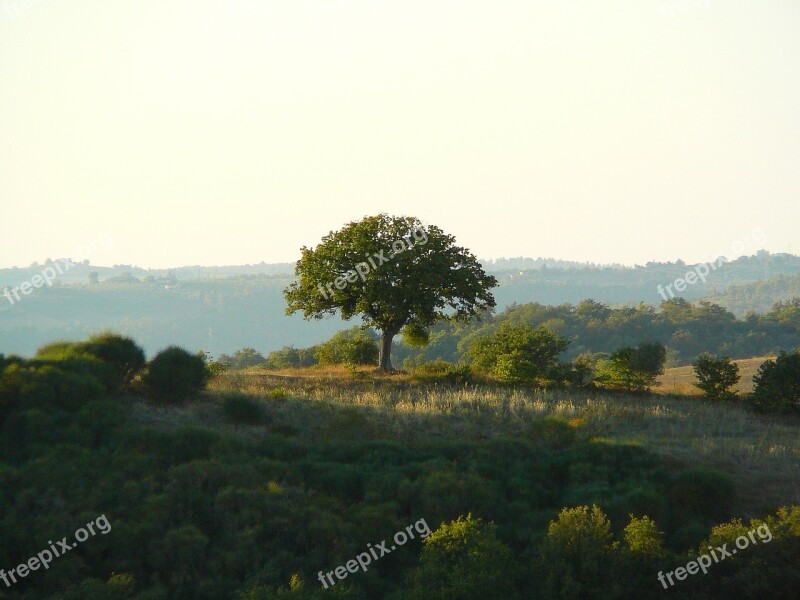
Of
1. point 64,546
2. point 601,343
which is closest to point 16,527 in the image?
point 64,546

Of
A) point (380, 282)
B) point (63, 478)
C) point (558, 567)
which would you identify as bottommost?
point (558, 567)

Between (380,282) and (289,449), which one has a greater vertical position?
(380,282)

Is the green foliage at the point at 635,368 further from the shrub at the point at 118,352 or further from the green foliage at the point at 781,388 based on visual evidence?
the shrub at the point at 118,352

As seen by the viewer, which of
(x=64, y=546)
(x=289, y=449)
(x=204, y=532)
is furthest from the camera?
(x=289, y=449)

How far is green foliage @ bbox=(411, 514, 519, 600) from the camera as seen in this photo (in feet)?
42.8

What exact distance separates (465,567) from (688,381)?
34675 millimetres

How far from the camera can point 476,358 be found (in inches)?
1330

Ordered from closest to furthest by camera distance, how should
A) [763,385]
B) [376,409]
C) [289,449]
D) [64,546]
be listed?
1. [64,546]
2. [289,449]
3. [376,409]
4. [763,385]

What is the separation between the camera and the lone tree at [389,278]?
31234 millimetres

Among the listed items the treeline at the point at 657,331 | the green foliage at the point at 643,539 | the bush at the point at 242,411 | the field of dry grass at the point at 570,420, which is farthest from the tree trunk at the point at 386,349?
the treeline at the point at 657,331

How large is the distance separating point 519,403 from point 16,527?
15061mm

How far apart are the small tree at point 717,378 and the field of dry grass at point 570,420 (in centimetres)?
109

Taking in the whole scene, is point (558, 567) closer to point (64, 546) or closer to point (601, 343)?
point (64, 546)

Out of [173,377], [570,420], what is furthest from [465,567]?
[173,377]
